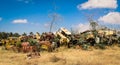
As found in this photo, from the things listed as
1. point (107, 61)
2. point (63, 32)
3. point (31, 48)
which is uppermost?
point (63, 32)

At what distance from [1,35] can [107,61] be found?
30.2 m

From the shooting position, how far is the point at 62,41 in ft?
73.9

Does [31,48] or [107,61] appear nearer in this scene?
[107,61]

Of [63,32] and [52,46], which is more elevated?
[63,32]

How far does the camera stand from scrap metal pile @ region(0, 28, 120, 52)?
20438 millimetres

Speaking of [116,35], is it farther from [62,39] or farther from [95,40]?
[62,39]

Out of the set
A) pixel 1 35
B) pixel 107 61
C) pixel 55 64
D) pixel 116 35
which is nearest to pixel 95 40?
pixel 116 35

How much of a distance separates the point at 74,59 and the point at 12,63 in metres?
4.27

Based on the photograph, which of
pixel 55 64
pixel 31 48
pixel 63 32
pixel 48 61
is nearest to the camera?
pixel 55 64

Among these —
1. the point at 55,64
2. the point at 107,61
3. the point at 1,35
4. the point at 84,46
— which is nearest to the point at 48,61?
the point at 55,64

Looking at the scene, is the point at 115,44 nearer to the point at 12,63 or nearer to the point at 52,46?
the point at 52,46

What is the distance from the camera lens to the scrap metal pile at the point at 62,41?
2044 centimetres

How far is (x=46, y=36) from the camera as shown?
2383 centimetres

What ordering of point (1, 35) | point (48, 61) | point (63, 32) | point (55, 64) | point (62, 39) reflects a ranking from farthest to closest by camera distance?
point (1, 35), point (63, 32), point (62, 39), point (48, 61), point (55, 64)
